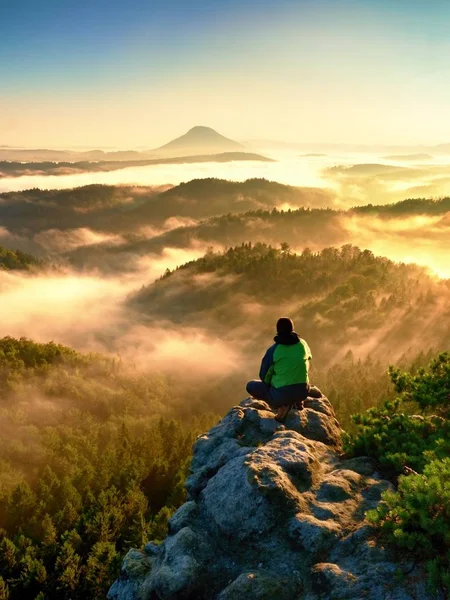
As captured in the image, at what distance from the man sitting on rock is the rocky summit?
1841 millimetres

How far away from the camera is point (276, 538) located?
14.5m

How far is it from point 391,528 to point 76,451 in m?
134

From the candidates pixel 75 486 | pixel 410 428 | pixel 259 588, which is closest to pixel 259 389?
pixel 410 428

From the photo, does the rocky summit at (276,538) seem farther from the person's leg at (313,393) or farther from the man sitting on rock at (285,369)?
the person's leg at (313,393)

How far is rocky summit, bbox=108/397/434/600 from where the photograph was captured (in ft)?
40.8

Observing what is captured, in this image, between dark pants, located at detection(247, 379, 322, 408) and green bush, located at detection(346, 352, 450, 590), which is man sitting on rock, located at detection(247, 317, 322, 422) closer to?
dark pants, located at detection(247, 379, 322, 408)

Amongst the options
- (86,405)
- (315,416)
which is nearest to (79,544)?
(315,416)

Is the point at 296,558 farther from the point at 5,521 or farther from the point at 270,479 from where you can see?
the point at 5,521

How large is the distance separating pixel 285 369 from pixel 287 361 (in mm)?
403

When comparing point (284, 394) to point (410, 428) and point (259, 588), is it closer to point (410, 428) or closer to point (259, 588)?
point (410, 428)

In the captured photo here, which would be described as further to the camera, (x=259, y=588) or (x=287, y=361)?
(x=287, y=361)

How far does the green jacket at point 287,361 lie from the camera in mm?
19625

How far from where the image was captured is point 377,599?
37.9 feet

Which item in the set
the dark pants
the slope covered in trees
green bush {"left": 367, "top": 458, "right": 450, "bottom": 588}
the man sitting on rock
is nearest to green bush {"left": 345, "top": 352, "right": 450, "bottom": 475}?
the dark pants
